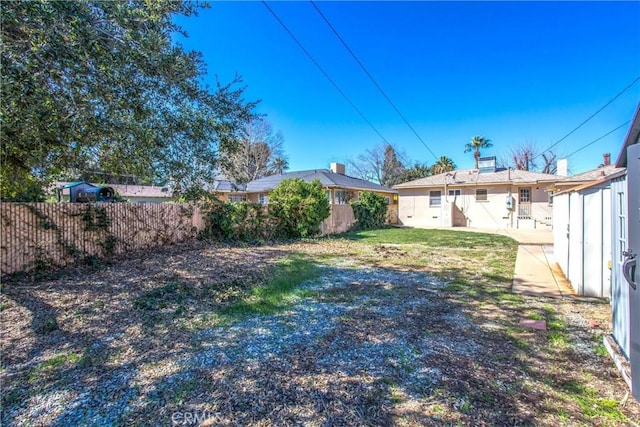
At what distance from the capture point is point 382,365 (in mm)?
3070

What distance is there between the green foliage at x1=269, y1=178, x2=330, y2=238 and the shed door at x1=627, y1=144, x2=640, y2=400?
36.4 feet

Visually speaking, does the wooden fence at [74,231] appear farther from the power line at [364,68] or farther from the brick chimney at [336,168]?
the brick chimney at [336,168]

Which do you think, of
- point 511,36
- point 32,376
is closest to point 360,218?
point 511,36

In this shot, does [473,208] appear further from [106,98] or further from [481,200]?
[106,98]

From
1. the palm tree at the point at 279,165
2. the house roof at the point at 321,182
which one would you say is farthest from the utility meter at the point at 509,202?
the palm tree at the point at 279,165

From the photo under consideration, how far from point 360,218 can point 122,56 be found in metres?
15.4

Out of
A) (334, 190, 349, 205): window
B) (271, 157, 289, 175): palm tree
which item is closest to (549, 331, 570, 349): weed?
(334, 190, 349, 205): window

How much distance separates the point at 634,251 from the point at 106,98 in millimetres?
5688

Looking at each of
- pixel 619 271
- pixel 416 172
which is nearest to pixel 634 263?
pixel 619 271

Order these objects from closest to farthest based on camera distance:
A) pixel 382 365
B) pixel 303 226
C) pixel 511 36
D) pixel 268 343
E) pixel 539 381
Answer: pixel 539 381
pixel 382 365
pixel 268 343
pixel 511 36
pixel 303 226

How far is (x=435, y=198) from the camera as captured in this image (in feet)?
71.2

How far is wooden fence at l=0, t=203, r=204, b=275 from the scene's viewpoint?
6410 millimetres

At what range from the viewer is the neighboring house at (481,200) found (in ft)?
61.2

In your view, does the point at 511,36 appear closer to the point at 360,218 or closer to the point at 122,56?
the point at 360,218
